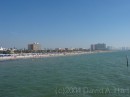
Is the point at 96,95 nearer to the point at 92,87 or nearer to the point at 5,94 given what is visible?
the point at 92,87

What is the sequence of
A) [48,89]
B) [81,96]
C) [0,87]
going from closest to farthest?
[81,96], [48,89], [0,87]

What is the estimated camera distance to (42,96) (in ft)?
61.7

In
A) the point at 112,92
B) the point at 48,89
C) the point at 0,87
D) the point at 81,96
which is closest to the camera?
the point at 81,96

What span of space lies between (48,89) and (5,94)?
4.23 metres

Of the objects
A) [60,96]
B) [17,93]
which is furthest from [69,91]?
[17,93]

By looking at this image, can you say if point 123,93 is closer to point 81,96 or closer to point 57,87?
point 81,96

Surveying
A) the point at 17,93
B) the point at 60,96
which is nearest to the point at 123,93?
the point at 60,96

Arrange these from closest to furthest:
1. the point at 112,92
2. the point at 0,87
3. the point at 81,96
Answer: the point at 81,96, the point at 112,92, the point at 0,87

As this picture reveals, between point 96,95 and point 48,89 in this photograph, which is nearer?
point 96,95

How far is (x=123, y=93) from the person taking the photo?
1936 cm

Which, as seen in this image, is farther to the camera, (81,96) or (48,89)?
(48,89)

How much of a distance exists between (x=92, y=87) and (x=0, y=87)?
32.7 feet

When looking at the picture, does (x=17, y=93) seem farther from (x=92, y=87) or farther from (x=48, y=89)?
(x=92, y=87)

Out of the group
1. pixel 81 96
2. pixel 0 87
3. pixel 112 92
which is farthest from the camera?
pixel 0 87
